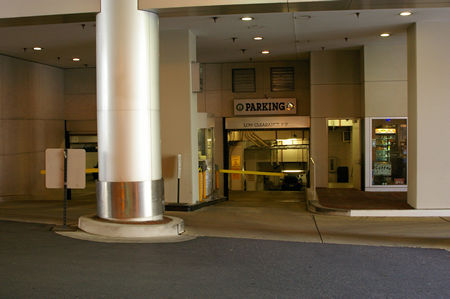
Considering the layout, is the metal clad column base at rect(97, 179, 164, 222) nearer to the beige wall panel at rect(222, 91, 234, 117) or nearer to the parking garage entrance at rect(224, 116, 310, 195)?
the beige wall panel at rect(222, 91, 234, 117)

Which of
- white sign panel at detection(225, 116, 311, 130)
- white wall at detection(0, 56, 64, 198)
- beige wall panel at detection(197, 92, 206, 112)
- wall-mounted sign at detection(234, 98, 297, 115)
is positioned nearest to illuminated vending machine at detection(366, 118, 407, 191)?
white sign panel at detection(225, 116, 311, 130)

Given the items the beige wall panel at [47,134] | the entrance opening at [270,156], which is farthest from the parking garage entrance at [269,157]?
the beige wall panel at [47,134]

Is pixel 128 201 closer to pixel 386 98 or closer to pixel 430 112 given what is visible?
pixel 430 112

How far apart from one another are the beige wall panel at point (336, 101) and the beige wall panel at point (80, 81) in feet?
29.1

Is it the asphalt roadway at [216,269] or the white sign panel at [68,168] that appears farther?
the white sign panel at [68,168]

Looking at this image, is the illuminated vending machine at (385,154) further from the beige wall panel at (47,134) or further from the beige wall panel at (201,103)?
the beige wall panel at (47,134)

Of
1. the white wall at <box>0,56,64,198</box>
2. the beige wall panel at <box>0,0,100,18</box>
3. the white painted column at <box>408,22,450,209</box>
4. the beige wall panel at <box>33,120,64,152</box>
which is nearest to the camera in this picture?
the beige wall panel at <box>0,0,100,18</box>

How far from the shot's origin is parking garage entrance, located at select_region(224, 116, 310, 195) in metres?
25.0

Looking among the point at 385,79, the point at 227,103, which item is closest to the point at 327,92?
the point at 385,79

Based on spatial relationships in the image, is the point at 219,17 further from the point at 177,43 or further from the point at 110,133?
the point at 110,133

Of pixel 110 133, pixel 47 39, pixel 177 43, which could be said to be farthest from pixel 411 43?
pixel 47 39

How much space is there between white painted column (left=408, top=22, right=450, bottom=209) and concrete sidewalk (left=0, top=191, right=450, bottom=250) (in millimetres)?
834

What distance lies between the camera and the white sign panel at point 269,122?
21.0 m

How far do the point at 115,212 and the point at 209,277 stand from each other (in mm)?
3610
